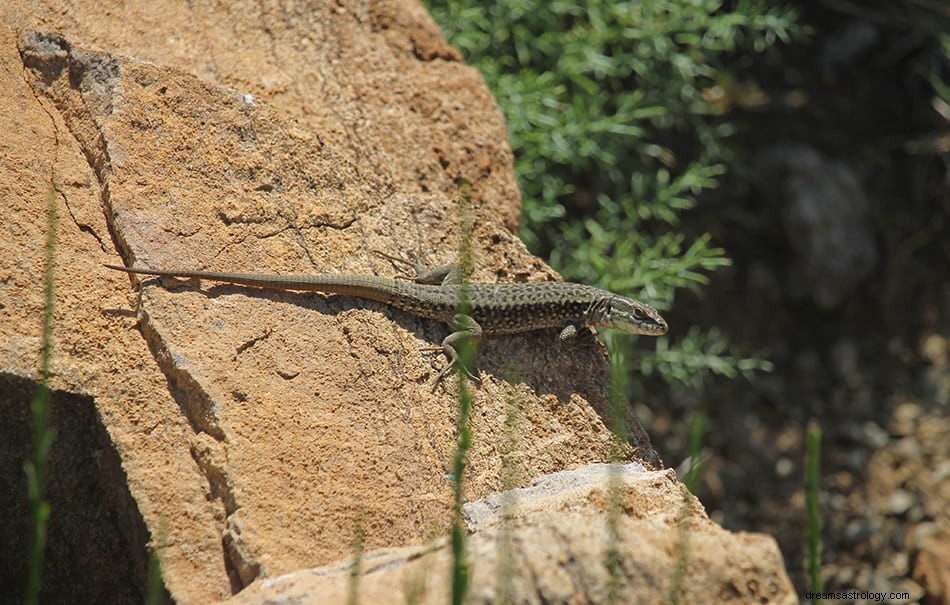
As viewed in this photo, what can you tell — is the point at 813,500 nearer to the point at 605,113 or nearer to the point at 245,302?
the point at 245,302

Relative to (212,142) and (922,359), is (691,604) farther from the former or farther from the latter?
(922,359)

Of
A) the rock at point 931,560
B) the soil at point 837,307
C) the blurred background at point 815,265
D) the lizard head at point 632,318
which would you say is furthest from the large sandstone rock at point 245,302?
the rock at point 931,560

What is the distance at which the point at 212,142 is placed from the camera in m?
5.30

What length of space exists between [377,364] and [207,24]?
90.7 inches

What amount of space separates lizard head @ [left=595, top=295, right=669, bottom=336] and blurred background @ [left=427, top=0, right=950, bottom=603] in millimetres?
2020

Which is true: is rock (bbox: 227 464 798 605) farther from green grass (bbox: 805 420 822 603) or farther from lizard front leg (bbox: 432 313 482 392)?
lizard front leg (bbox: 432 313 482 392)

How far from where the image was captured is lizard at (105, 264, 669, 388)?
16.4 ft

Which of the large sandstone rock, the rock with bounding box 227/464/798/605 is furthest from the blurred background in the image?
the rock with bounding box 227/464/798/605

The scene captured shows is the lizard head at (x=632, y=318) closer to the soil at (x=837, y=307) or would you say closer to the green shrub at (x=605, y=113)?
the green shrub at (x=605, y=113)

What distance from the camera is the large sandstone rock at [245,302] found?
14.3 feet

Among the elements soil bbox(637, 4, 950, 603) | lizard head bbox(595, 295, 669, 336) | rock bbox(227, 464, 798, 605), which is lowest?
soil bbox(637, 4, 950, 603)

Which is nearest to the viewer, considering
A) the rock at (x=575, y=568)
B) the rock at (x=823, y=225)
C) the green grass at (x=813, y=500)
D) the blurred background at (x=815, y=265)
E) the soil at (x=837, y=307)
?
the green grass at (x=813, y=500)

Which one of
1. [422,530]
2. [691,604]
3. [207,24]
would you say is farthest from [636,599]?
[207,24]

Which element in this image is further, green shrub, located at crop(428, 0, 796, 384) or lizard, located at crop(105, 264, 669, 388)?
green shrub, located at crop(428, 0, 796, 384)
